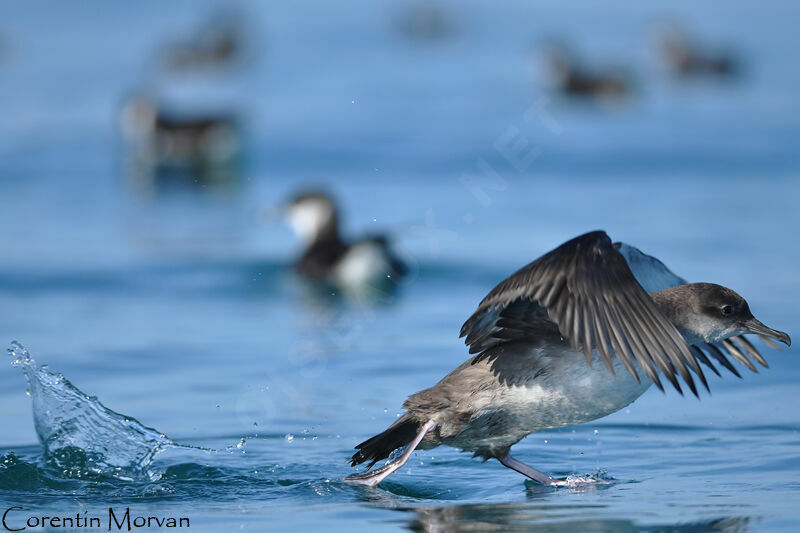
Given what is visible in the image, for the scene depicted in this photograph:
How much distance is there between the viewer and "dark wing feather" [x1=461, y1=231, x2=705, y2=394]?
5715 millimetres

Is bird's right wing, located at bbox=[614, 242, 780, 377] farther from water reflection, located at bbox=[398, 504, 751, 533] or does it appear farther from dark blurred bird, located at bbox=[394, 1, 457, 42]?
dark blurred bird, located at bbox=[394, 1, 457, 42]

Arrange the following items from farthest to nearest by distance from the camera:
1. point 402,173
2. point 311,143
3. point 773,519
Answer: point 311,143
point 402,173
point 773,519

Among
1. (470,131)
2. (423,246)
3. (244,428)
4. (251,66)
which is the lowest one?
(244,428)

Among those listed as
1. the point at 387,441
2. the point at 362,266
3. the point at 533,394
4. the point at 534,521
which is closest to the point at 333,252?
the point at 362,266

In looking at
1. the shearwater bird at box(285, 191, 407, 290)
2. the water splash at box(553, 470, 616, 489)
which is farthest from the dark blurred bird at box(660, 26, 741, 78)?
the water splash at box(553, 470, 616, 489)

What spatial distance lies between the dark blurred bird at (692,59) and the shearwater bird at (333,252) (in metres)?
12.1

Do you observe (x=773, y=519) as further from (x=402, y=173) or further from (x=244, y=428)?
(x=402, y=173)

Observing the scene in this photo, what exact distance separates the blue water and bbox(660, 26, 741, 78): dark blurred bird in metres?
0.34

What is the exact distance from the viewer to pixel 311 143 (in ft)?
65.0

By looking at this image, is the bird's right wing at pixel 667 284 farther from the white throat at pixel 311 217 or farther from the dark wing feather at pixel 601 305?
the white throat at pixel 311 217

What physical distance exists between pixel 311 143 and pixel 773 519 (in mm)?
14974

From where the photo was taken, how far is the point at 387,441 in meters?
6.44

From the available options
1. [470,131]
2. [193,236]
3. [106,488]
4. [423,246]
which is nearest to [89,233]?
[193,236]

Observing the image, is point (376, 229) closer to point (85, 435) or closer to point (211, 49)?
point (85, 435)
